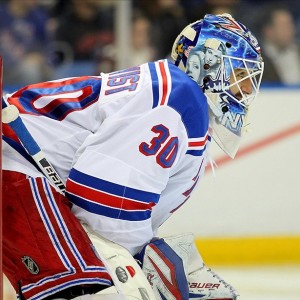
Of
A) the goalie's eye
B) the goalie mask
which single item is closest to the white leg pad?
the goalie mask

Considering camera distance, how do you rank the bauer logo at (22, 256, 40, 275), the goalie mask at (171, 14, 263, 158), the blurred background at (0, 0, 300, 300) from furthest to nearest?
the blurred background at (0, 0, 300, 300), the goalie mask at (171, 14, 263, 158), the bauer logo at (22, 256, 40, 275)

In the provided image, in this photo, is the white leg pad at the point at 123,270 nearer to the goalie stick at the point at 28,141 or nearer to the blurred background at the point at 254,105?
the goalie stick at the point at 28,141

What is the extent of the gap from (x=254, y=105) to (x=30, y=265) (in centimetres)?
246

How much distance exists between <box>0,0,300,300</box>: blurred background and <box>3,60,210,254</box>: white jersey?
4.89 ft

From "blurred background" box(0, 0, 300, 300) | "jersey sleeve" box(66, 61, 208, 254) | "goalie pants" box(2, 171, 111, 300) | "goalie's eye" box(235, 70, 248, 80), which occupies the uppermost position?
"goalie's eye" box(235, 70, 248, 80)

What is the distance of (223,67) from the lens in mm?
2656

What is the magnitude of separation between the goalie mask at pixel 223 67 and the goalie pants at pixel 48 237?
477 mm

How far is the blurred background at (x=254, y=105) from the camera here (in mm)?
4680

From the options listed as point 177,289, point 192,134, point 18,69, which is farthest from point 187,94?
point 18,69

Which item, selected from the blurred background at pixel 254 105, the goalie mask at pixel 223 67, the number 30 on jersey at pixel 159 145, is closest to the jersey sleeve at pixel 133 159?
the number 30 on jersey at pixel 159 145

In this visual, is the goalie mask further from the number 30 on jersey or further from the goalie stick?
the goalie stick

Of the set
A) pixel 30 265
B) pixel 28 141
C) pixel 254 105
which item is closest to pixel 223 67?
pixel 28 141

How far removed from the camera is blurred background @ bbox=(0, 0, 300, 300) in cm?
468

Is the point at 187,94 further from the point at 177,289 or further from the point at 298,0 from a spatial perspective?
the point at 298,0
